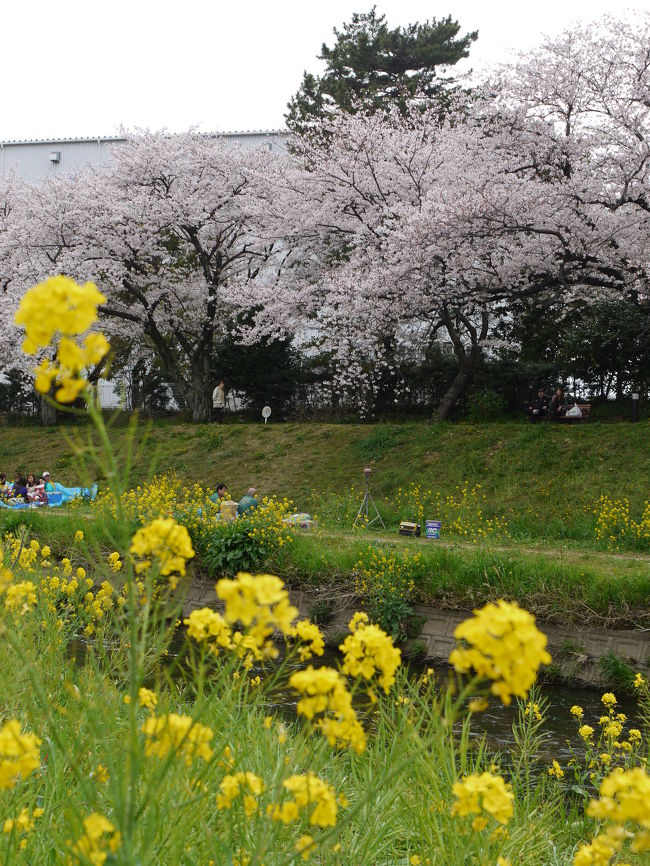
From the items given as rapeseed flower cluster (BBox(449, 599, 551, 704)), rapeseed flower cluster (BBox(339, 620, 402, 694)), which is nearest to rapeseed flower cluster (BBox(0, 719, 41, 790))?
rapeseed flower cluster (BBox(339, 620, 402, 694))

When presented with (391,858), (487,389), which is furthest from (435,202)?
(391,858)

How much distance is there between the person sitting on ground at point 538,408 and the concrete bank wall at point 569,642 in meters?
9.98

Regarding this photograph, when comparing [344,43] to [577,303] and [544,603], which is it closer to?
[577,303]

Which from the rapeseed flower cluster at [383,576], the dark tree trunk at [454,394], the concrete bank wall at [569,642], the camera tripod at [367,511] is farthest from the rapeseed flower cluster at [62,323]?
the dark tree trunk at [454,394]

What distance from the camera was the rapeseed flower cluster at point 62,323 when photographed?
1303 mm

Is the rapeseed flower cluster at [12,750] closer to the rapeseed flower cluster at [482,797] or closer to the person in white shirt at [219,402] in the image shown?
the rapeseed flower cluster at [482,797]

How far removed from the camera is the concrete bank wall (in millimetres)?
8266

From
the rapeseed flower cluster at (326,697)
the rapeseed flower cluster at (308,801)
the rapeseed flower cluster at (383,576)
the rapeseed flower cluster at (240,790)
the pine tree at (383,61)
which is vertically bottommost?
the rapeseed flower cluster at (383,576)

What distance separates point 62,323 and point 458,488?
1447cm

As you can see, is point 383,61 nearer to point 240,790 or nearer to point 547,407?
point 547,407

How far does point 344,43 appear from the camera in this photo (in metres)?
26.8

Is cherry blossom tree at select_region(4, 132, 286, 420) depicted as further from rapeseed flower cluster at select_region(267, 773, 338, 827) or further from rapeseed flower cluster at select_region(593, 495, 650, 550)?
rapeseed flower cluster at select_region(267, 773, 338, 827)

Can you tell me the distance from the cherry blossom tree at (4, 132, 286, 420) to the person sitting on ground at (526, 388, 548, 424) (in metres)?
8.29

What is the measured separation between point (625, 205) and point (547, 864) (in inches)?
587
